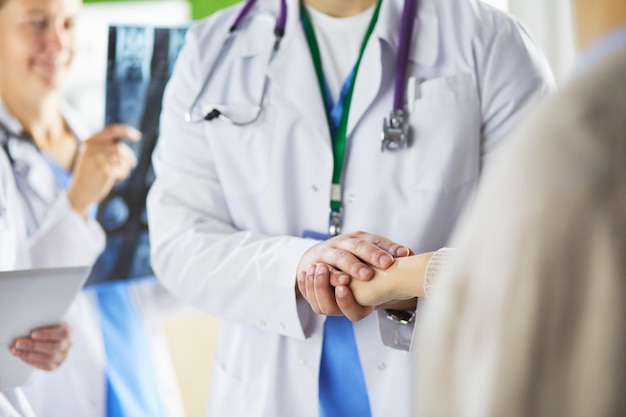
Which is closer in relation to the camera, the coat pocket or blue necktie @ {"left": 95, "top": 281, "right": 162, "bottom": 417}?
the coat pocket

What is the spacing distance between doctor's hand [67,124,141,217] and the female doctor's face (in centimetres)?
18

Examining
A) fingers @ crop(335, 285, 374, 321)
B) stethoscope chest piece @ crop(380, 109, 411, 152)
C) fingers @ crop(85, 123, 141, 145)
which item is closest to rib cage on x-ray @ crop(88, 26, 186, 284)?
fingers @ crop(85, 123, 141, 145)

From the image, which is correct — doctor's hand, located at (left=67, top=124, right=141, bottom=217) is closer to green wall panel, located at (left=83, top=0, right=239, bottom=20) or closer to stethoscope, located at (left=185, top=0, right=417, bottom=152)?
green wall panel, located at (left=83, top=0, right=239, bottom=20)

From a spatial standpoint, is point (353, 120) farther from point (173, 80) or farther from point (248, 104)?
point (173, 80)

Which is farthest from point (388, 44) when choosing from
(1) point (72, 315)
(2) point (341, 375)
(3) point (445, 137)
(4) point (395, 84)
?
(1) point (72, 315)

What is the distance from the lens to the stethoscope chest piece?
138cm

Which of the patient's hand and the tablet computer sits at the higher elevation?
the patient's hand

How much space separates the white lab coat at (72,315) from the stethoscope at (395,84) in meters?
0.62

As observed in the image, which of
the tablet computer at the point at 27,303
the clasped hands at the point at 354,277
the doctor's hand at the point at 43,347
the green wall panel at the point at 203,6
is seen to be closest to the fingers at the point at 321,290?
the clasped hands at the point at 354,277

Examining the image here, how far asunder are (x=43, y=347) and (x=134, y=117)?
0.78 metres

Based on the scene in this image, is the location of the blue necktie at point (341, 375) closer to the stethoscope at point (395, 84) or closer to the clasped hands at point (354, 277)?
the clasped hands at point (354, 277)

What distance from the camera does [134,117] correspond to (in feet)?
7.02

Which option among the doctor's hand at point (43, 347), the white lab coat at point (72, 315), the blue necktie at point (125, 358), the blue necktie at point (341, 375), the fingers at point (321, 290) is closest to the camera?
the fingers at point (321, 290)

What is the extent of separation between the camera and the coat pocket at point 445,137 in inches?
54.2
